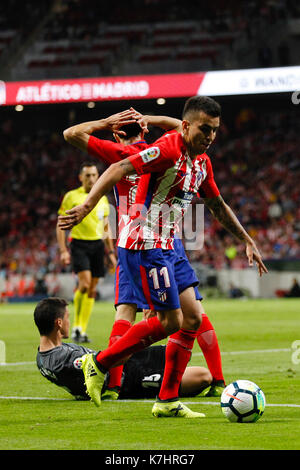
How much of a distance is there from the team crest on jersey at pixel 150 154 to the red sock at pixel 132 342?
110cm

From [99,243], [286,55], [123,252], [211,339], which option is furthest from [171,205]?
[286,55]

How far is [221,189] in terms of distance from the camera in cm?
3077

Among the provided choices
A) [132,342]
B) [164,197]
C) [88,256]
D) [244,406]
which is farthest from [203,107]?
[88,256]

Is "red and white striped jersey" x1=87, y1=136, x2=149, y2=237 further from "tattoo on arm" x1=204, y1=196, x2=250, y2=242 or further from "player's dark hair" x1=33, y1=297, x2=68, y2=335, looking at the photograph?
"player's dark hair" x1=33, y1=297, x2=68, y2=335

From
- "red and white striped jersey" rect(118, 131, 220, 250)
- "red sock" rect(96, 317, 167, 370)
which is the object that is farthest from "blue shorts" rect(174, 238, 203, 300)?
"red sock" rect(96, 317, 167, 370)

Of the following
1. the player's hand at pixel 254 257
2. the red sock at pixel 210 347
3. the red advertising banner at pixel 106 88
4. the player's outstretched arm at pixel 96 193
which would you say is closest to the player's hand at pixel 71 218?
the player's outstretched arm at pixel 96 193

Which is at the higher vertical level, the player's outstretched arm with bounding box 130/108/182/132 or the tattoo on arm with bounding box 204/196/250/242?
the player's outstretched arm with bounding box 130/108/182/132

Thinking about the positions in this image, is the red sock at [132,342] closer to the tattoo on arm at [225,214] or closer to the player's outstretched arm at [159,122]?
the tattoo on arm at [225,214]

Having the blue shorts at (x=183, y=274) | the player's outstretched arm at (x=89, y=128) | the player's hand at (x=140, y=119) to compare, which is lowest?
the blue shorts at (x=183, y=274)

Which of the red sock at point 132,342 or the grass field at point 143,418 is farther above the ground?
the red sock at point 132,342

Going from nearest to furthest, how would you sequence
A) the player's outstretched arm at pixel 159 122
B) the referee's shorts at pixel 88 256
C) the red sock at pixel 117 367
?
1. the player's outstretched arm at pixel 159 122
2. the red sock at pixel 117 367
3. the referee's shorts at pixel 88 256

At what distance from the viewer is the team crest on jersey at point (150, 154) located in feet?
16.9

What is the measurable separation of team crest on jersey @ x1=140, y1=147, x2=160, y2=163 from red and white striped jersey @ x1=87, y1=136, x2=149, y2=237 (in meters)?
0.74

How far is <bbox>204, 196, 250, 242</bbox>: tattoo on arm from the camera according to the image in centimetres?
609
